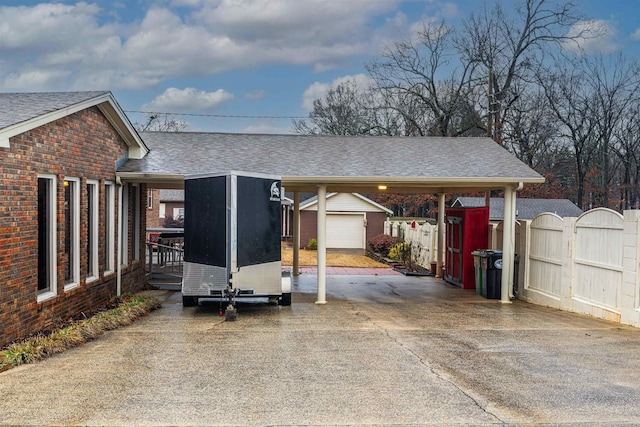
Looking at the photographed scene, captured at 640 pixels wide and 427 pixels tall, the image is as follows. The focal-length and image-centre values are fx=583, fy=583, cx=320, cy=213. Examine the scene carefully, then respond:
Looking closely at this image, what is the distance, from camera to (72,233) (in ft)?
33.9

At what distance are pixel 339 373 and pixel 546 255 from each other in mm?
7424

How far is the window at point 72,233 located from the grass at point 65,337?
95 centimetres

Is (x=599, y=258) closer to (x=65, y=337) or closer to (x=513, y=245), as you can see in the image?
(x=513, y=245)

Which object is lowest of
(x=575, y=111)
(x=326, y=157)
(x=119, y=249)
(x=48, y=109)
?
(x=119, y=249)

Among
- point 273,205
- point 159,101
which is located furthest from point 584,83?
point 273,205

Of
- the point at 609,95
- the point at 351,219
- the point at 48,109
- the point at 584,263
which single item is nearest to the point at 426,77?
the point at 351,219

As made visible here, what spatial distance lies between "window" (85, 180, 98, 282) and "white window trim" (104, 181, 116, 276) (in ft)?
2.31

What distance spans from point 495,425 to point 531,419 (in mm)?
409

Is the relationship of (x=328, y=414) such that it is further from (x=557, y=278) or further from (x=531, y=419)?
(x=557, y=278)

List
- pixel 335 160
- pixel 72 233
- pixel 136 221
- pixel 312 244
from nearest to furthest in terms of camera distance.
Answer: pixel 72 233, pixel 335 160, pixel 136 221, pixel 312 244

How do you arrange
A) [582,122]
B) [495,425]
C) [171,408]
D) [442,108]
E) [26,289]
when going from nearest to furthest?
[495,425]
[171,408]
[26,289]
[442,108]
[582,122]

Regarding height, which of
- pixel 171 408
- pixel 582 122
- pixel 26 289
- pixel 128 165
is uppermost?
pixel 582 122

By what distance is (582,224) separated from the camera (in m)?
11.2

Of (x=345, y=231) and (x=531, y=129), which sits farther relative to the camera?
(x=531, y=129)
